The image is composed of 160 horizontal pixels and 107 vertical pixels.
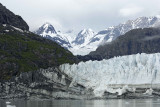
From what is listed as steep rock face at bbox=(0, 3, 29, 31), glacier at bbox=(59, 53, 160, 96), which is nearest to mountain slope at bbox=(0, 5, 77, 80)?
steep rock face at bbox=(0, 3, 29, 31)

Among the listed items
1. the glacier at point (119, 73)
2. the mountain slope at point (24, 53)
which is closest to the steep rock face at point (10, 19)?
the mountain slope at point (24, 53)

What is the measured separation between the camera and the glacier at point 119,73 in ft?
320

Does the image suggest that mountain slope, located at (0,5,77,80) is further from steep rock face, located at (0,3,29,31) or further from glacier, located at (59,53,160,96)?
glacier, located at (59,53,160,96)

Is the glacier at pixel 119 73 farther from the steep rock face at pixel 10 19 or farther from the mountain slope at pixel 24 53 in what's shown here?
the steep rock face at pixel 10 19

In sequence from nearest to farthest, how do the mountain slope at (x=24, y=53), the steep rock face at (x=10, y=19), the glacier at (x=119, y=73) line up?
the glacier at (x=119, y=73) < the mountain slope at (x=24, y=53) < the steep rock face at (x=10, y=19)

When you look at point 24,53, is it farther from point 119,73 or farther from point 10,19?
point 119,73

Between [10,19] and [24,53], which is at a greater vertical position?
[10,19]

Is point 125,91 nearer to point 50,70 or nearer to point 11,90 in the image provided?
point 50,70

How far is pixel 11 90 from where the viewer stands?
102 metres

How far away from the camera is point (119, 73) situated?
10144cm

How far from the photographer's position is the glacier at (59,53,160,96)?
320ft

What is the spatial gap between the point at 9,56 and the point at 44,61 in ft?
51.2

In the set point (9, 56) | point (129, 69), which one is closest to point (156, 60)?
point (129, 69)

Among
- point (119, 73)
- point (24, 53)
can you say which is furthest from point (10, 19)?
point (119, 73)
